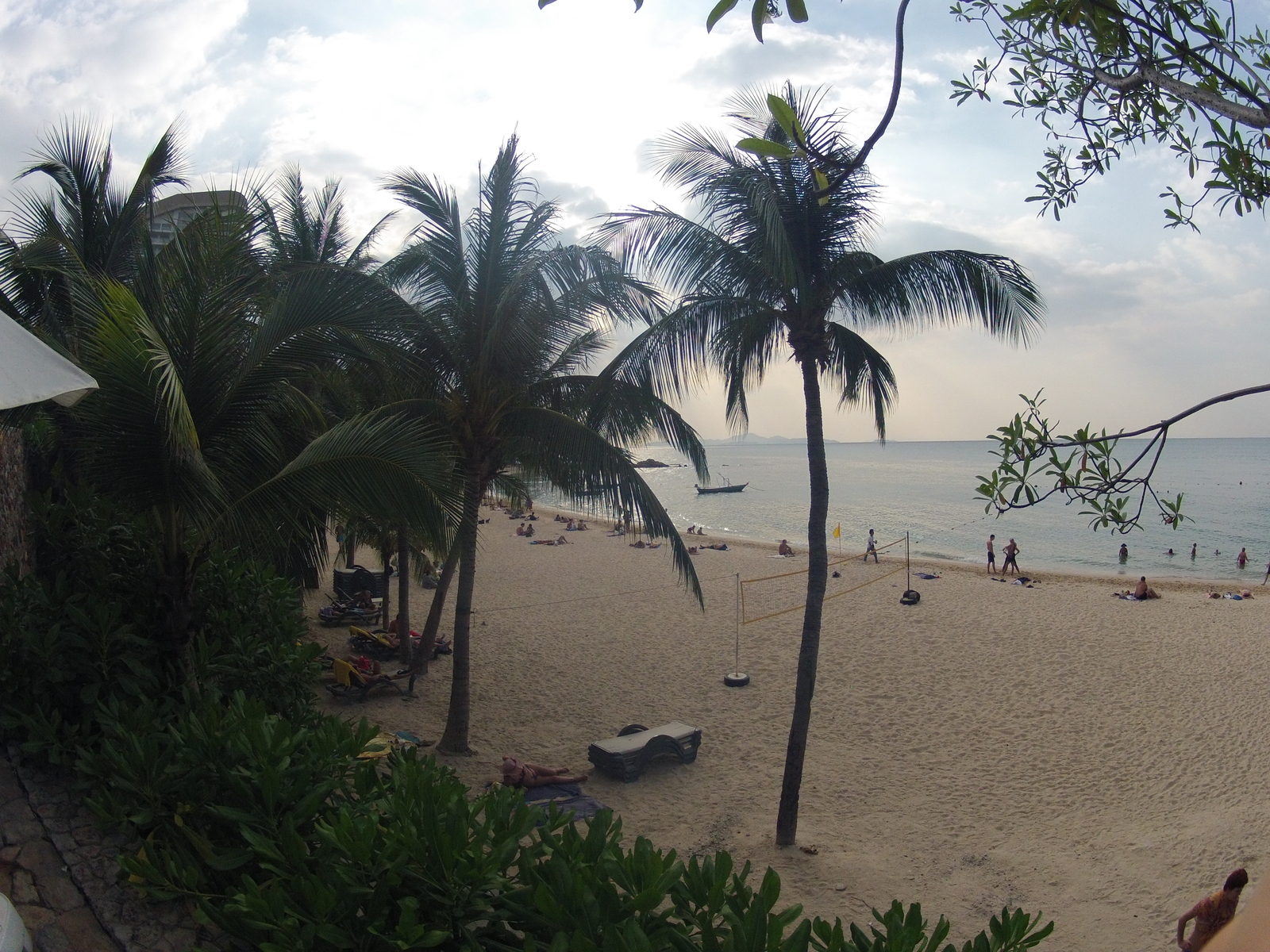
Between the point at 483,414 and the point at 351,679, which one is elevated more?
the point at 483,414

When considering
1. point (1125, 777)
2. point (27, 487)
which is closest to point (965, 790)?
point (1125, 777)

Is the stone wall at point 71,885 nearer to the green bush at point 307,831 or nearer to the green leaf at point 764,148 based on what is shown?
the green bush at point 307,831

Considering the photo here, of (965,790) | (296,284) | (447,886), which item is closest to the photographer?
(447,886)

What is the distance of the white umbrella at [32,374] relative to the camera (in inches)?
115

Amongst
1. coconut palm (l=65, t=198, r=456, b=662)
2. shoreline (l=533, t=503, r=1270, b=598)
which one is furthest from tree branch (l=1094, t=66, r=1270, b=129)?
shoreline (l=533, t=503, r=1270, b=598)

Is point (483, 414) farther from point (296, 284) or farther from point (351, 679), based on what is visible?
point (351, 679)

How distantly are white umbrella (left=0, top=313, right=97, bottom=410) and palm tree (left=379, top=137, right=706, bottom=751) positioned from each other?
4787 millimetres

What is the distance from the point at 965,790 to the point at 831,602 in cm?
1146

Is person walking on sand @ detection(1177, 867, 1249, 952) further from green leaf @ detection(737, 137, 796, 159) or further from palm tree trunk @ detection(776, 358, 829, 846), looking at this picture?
palm tree trunk @ detection(776, 358, 829, 846)

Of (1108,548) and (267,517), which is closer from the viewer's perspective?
(267,517)

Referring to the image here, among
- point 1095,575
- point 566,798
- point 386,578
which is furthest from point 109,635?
point 1095,575

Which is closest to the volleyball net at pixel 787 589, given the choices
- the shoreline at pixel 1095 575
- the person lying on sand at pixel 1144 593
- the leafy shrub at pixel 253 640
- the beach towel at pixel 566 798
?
the shoreline at pixel 1095 575

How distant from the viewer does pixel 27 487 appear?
7.00 metres

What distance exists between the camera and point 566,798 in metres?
7.96
